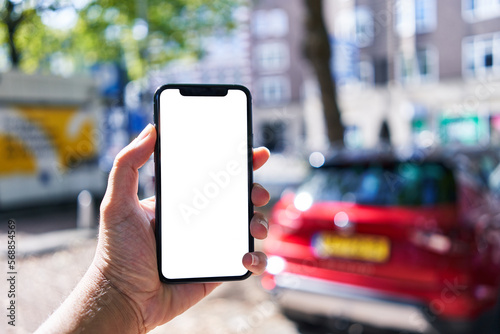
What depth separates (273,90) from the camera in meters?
44.4

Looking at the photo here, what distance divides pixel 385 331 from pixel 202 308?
89.8 inches

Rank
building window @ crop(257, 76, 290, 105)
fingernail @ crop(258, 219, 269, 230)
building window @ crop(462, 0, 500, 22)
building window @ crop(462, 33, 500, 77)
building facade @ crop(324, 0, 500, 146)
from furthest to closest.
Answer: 1. building window @ crop(257, 76, 290, 105)
2. building facade @ crop(324, 0, 500, 146)
3. building window @ crop(462, 33, 500, 77)
4. building window @ crop(462, 0, 500, 22)
5. fingernail @ crop(258, 219, 269, 230)

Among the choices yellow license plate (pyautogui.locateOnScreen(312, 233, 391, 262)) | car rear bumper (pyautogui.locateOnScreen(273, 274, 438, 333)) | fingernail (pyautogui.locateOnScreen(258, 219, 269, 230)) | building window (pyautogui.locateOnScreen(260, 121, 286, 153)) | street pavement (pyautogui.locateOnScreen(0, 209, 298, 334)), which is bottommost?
street pavement (pyautogui.locateOnScreen(0, 209, 298, 334))

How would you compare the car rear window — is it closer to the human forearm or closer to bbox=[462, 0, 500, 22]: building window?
the human forearm

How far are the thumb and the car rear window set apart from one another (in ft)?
8.94

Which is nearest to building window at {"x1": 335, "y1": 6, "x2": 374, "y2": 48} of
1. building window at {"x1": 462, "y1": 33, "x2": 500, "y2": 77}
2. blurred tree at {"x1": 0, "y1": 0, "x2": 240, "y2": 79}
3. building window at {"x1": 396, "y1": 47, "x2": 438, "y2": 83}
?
building window at {"x1": 396, "y1": 47, "x2": 438, "y2": 83}

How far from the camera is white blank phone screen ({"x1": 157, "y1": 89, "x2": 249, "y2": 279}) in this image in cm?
159

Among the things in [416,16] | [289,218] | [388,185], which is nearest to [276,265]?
[289,218]

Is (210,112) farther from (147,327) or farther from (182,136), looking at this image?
(147,327)

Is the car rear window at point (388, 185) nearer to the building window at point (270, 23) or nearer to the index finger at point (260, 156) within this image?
the index finger at point (260, 156)

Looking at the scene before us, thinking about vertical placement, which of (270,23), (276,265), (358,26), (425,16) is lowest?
(276,265)

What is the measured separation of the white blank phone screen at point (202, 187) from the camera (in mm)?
1595

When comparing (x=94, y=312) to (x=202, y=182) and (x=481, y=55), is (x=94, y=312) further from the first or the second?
(x=481, y=55)

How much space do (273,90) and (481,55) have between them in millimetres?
19462
